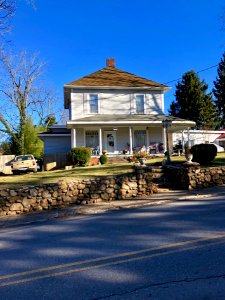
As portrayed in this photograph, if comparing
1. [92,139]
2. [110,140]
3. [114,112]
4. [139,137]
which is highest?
[114,112]

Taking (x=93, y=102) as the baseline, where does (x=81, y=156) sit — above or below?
below

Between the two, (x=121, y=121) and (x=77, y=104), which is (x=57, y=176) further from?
(x=77, y=104)

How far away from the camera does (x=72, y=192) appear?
36.3 ft

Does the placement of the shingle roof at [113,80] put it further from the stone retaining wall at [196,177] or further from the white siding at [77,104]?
the stone retaining wall at [196,177]

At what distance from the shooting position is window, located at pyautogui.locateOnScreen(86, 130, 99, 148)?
2631 cm

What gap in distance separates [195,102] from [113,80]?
23.0 meters

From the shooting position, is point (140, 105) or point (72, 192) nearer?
point (72, 192)

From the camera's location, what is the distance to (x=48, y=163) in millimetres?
24719

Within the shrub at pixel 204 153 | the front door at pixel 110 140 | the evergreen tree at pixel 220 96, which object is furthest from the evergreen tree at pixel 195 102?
the shrub at pixel 204 153

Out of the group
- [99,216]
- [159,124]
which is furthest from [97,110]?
[99,216]

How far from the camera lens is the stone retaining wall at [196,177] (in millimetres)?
13312

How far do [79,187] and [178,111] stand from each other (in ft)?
129

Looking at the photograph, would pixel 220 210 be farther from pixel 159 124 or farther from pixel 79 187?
pixel 159 124

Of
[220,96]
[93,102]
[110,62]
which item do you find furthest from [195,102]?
[93,102]
